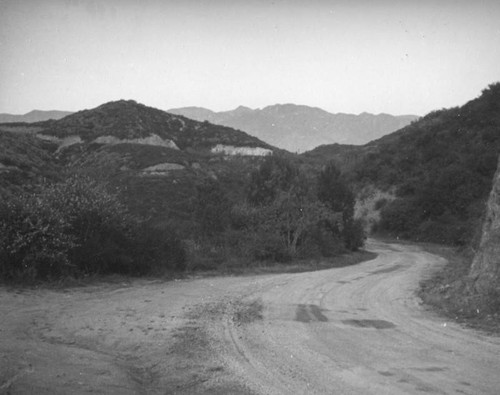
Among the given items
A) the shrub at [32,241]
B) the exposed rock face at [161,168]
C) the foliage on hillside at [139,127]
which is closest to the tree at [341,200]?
the exposed rock face at [161,168]

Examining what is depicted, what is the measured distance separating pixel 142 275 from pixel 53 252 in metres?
3.43

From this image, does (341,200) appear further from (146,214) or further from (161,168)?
(161,168)

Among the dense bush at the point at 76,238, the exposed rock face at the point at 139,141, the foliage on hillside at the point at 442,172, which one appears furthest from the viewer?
the exposed rock face at the point at 139,141

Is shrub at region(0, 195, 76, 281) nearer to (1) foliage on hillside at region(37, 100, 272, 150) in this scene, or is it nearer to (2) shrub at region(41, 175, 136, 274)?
(2) shrub at region(41, 175, 136, 274)

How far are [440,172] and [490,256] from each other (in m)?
35.9

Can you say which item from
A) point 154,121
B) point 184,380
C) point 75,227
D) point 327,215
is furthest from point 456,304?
point 154,121

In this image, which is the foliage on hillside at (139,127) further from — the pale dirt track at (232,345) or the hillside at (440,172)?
the pale dirt track at (232,345)

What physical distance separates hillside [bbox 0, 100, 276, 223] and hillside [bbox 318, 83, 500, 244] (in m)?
16.8

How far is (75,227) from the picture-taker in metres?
12.7

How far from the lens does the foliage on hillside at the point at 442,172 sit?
39094 mm

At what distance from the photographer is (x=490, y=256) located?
10109 millimetres

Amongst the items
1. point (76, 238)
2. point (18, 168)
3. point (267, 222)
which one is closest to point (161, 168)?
point (18, 168)

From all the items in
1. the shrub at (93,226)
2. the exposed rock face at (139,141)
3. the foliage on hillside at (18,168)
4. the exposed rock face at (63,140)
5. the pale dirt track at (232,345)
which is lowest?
the pale dirt track at (232,345)

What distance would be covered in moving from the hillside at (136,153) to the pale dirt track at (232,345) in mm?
10898
